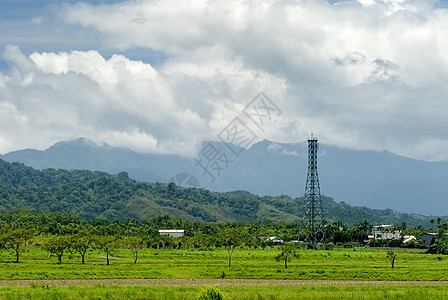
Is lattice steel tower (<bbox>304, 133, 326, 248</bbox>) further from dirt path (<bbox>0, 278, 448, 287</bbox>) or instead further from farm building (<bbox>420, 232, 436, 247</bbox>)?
dirt path (<bbox>0, 278, 448, 287</bbox>)

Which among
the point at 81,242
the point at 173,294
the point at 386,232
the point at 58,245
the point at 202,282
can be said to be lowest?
the point at 202,282

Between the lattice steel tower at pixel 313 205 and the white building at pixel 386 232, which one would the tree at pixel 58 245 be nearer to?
the lattice steel tower at pixel 313 205

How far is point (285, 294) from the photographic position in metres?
45.3

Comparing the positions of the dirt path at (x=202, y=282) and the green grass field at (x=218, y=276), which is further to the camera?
the dirt path at (x=202, y=282)

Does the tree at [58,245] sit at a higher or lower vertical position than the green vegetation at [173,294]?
higher

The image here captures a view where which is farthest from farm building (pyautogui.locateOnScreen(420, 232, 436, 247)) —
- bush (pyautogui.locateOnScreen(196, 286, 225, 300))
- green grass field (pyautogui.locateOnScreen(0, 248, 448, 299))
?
bush (pyautogui.locateOnScreen(196, 286, 225, 300))

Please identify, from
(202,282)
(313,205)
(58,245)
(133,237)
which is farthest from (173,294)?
(313,205)

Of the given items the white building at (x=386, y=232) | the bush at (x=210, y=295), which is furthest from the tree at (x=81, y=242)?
the white building at (x=386, y=232)

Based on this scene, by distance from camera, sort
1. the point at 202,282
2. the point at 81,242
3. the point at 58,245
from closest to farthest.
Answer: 1. the point at 202,282
2. the point at 58,245
3. the point at 81,242

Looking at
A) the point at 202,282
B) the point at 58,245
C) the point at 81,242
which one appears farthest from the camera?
the point at 81,242

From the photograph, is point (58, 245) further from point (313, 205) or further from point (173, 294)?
point (313, 205)

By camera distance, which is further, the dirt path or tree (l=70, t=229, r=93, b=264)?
tree (l=70, t=229, r=93, b=264)

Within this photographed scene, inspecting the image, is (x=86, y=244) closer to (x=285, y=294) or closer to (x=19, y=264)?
(x=19, y=264)

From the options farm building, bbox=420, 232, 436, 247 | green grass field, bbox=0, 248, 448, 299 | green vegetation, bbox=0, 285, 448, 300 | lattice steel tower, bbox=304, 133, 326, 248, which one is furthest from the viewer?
farm building, bbox=420, 232, 436, 247
